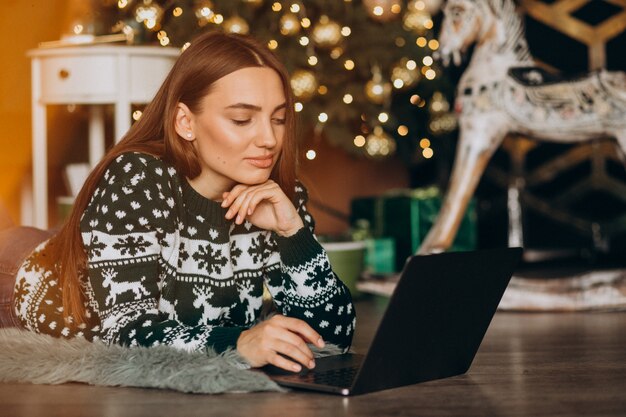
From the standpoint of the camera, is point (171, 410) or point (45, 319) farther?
point (45, 319)

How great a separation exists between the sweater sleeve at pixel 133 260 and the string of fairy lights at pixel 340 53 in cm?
145

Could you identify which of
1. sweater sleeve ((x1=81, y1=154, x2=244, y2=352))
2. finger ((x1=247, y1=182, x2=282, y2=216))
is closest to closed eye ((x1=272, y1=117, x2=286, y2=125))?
finger ((x1=247, y1=182, x2=282, y2=216))

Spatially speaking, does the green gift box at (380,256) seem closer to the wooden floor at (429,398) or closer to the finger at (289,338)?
the wooden floor at (429,398)

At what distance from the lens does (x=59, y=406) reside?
1.31 metres

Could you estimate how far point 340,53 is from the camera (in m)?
3.20

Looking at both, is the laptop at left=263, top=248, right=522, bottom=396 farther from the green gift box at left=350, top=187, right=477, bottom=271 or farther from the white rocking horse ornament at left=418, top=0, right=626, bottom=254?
the green gift box at left=350, top=187, right=477, bottom=271

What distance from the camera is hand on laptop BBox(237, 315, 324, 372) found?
1.36 metres

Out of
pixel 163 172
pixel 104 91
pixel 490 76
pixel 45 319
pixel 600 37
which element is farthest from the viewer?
pixel 600 37

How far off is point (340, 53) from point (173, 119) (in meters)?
1.66

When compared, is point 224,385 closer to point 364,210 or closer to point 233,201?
point 233,201

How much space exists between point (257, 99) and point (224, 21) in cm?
148

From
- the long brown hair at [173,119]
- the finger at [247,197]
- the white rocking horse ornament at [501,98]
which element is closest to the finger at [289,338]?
the finger at [247,197]

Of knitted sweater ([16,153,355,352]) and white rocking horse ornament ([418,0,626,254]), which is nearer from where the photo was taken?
knitted sweater ([16,153,355,352])

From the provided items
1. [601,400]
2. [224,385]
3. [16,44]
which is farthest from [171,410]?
[16,44]
